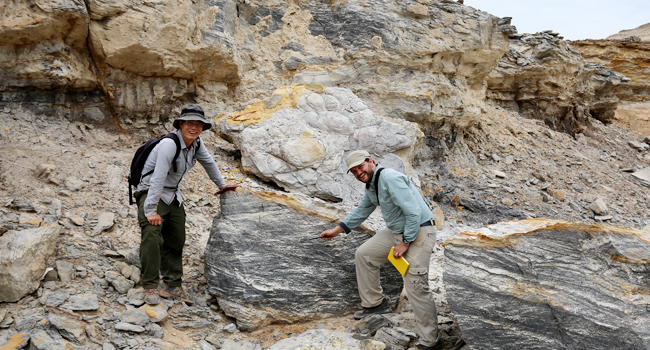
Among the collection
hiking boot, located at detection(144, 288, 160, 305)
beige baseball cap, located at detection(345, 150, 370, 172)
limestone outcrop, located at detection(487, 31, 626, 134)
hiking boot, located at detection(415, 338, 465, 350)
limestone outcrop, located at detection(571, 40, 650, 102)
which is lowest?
hiking boot, located at detection(144, 288, 160, 305)

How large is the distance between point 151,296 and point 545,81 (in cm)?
1451

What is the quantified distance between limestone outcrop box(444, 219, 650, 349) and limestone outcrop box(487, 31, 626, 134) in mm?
12134

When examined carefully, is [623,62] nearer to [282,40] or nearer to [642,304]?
[282,40]

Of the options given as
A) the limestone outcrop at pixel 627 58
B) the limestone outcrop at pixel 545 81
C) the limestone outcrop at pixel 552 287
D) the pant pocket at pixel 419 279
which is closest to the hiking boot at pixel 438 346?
the limestone outcrop at pixel 552 287

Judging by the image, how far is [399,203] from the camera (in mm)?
3639

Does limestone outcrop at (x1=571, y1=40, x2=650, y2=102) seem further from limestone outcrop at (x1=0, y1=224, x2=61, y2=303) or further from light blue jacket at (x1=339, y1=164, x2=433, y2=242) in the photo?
limestone outcrop at (x1=0, y1=224, x2=61, y2=303)

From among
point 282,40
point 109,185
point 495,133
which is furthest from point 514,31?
point 109,185

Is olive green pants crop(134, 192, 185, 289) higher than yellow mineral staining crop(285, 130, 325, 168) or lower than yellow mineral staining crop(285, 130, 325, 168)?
lower

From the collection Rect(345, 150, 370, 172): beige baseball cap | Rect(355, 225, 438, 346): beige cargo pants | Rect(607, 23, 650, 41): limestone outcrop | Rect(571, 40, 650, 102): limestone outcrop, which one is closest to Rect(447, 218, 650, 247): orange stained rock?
Rect(355, 225, 438, 346): beige cargo pants

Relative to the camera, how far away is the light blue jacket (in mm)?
3631

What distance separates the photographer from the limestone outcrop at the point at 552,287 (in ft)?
9.99

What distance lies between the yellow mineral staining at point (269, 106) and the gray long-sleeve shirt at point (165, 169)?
3.04 meters

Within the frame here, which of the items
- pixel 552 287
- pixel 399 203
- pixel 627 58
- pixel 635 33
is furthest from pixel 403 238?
pixel 635 33

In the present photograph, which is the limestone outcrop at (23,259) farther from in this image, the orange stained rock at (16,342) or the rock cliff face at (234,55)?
the rock cliff face at (234,55)
